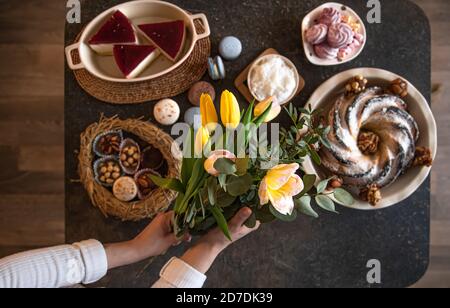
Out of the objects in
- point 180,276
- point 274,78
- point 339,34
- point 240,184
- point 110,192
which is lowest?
point 180,276

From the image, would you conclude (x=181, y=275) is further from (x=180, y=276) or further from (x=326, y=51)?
(x=326, y=51)

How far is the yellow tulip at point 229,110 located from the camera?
0.65 m

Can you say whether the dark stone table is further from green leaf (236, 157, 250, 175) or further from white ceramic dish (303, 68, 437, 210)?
green leaf (236, 157, 250, 175)

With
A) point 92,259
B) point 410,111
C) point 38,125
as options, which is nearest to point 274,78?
point 410,111

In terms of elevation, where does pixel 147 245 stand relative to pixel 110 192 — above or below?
below

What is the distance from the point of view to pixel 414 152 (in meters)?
1.14

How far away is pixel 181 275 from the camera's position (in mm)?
857

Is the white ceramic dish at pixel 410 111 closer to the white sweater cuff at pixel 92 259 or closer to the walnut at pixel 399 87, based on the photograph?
the walnut at pixel 399 87

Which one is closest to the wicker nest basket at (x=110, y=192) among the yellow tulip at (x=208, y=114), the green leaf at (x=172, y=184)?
the green leaf at (x=172, y=184)

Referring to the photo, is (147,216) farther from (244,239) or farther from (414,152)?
(414,152)

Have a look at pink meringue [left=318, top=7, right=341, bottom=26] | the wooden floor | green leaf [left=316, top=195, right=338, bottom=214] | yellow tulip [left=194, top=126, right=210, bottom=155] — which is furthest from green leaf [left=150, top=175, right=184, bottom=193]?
the wooden floor

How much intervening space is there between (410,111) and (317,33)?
13.0 inches

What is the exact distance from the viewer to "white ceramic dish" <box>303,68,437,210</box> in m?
1.14

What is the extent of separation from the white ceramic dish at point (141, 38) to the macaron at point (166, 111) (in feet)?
0.25
